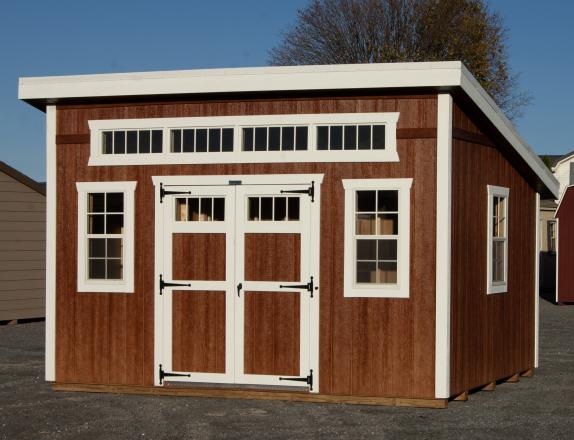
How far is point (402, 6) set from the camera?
34.2 metres

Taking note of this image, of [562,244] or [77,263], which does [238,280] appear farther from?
[562,244]

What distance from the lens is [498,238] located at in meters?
12.0

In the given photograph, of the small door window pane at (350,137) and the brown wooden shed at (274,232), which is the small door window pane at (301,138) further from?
the small door window pane at (350,137)

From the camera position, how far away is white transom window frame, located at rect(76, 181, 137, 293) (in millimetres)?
11156

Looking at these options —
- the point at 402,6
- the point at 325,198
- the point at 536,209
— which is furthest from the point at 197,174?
the point at 402,6

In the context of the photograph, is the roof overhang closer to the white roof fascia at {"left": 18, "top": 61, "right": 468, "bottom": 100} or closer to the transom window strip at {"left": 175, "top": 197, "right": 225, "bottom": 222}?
the white roof fascia at {"left": 18, "top": 61, "right": 468, "bottom": 100}

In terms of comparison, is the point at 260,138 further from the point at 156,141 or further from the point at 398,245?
the point at 398,245

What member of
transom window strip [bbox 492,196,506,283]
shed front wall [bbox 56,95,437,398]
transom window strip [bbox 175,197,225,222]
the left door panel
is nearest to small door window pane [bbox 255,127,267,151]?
shed front wall [bbox 56,95,437,398]

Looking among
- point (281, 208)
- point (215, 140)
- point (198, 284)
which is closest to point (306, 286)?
point (281, 208)

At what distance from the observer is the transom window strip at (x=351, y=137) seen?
34.6 feet

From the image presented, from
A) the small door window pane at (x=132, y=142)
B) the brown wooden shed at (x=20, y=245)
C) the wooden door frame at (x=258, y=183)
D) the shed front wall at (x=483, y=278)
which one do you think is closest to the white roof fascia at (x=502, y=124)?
the shed front wall at (x=483, y=278)

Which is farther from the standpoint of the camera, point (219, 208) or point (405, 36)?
point (405, 36)

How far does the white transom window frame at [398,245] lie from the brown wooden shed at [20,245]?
1129 cm

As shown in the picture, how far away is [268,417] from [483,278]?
3.18m
